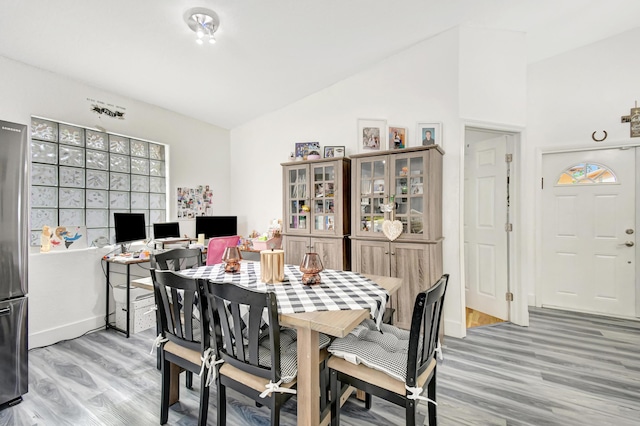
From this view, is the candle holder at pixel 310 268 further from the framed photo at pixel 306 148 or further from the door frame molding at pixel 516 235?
the door frame molding at pixel 516 235

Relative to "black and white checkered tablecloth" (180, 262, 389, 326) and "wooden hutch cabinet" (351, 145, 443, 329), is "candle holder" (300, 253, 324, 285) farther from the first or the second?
"wooden hutch cabinet" (351, 145, 443, 329)

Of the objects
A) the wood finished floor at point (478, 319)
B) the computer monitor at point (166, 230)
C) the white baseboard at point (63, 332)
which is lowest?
the wood finished floor at point (478, 319)

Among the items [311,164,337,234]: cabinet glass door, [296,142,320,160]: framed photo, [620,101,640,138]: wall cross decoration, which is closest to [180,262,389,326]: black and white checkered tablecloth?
[311,164,337,234]: cabinet glass door

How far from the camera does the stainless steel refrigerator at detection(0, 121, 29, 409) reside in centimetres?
184

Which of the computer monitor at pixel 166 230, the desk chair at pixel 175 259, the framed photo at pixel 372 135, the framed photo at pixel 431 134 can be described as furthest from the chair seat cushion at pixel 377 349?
the computer monitor at pixel 166 230

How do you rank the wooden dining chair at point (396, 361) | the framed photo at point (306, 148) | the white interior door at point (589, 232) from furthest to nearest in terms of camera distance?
1. the framed photo at point (306, 148)
2. the white interior door at point (589, 232)
3. the wooden dining chair at point (396, 361)

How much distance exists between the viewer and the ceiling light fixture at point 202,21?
2.19 meters

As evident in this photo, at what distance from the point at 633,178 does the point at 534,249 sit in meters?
1.27

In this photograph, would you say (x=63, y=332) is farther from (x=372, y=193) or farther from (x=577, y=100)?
(x=577, y=100)

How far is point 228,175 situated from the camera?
15.6 ft

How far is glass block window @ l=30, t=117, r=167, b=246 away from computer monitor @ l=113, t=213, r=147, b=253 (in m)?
0.28

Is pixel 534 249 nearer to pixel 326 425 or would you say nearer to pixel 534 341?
pixel 534 341

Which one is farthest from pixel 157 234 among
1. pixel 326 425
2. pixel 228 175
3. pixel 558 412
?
pixel 558 412

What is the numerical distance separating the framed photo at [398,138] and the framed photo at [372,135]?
116mm
